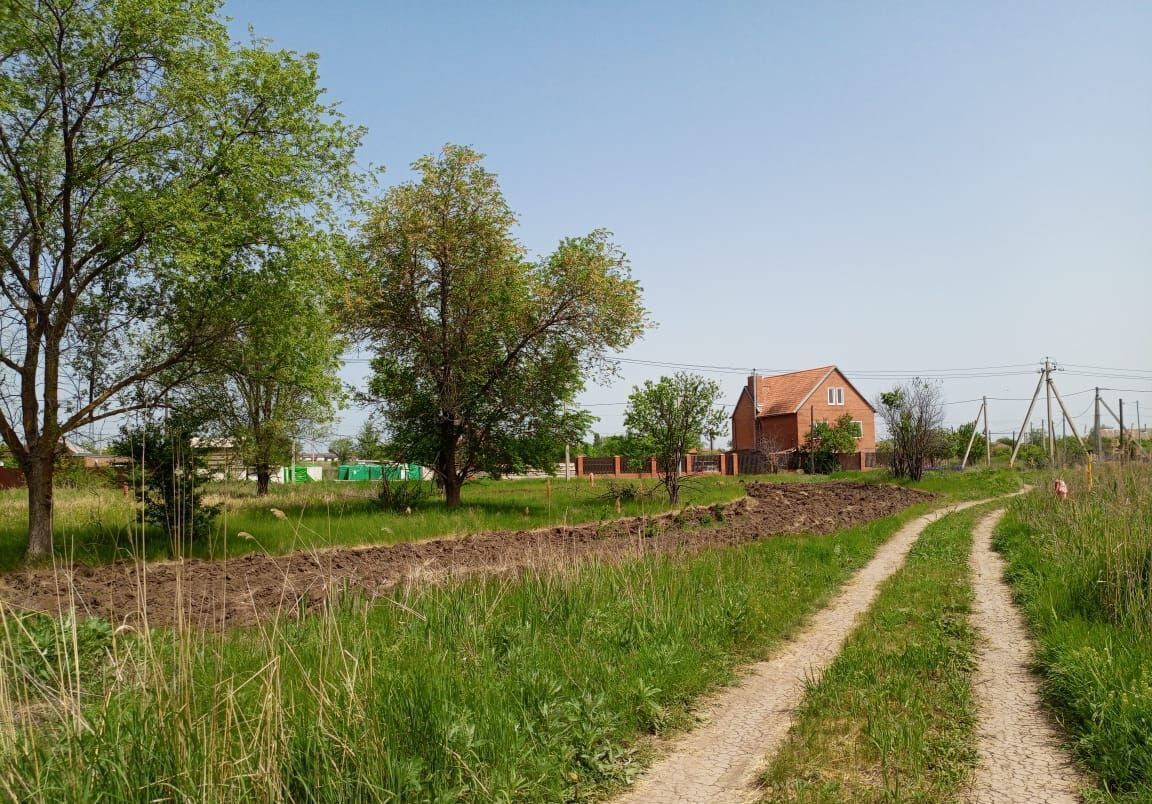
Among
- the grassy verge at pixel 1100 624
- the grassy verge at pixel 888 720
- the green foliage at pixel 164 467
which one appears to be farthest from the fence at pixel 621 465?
the grassy verge at pixel 888 720

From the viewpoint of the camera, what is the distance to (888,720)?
5172mm

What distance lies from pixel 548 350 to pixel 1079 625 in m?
15.2

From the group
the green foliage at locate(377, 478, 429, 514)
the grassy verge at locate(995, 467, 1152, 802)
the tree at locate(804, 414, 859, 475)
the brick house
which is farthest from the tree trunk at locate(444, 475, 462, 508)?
the brick house

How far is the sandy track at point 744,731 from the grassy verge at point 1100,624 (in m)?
1.83

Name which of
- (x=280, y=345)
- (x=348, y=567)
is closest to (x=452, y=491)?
(x=280, y=345)

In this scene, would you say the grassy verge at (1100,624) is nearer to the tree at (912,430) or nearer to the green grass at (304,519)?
the green grass at (304,519)

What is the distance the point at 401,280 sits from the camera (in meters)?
19.3

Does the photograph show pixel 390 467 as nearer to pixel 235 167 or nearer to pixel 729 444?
pixel 235 167

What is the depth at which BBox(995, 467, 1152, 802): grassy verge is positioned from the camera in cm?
462

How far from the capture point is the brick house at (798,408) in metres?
53.9

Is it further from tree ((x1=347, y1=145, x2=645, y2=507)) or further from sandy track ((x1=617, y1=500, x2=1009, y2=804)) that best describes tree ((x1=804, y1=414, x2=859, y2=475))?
sandy track ((x1=617, y1=500, x2=1009, y2=804))

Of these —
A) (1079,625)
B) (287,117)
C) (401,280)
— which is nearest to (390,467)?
(401,280)

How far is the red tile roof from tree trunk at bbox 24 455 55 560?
156 ft

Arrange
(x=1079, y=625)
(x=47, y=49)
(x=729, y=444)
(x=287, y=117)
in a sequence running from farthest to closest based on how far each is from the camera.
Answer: (x=729, y=444), (x=287, y=117), (x=47, y=49), (x=1079, y=625)
